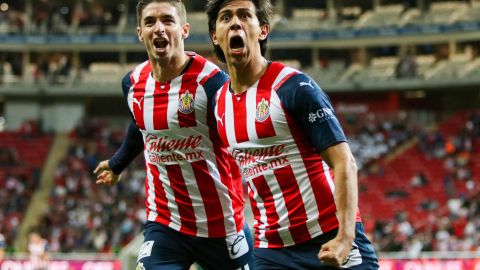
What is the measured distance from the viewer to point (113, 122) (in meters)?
36.5

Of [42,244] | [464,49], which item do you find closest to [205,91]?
[42,244]

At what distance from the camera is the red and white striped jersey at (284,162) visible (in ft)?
13.3

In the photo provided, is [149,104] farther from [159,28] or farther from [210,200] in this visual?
[210,200]

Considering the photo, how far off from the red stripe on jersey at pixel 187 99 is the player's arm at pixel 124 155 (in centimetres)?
53

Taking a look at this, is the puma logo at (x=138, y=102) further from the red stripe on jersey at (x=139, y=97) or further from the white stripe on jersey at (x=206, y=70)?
the white stripe on jersey at (x=206, y=70)

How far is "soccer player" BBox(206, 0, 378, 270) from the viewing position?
387 centimetres

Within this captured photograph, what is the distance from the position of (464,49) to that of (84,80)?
658 inches

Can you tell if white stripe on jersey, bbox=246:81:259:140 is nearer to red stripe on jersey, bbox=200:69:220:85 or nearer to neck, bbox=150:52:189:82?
red stripe on jersey, bbox=200:69:220:85

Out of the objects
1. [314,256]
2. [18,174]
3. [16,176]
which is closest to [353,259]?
[314,256]

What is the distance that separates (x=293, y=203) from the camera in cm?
411

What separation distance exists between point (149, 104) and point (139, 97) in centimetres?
12

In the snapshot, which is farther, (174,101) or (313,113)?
(174,101)

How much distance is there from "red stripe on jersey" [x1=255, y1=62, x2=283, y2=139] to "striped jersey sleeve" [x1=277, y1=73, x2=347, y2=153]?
0.45 feet

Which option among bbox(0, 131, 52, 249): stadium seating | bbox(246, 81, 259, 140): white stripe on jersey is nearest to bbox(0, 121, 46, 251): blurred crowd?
bbox(0, 131, 52, 249): stadium seating
